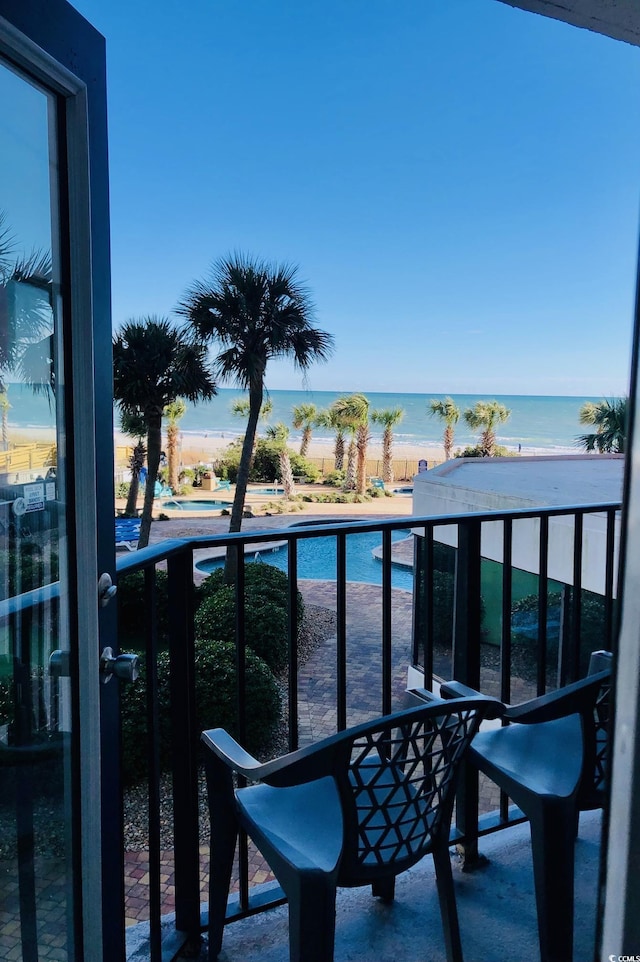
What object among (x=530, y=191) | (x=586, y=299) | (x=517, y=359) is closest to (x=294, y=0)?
(x=530, y=191)

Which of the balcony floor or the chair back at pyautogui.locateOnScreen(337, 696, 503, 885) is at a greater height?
the chair back at pyautogui.locateOnScreen(337, 696, 503, 885)

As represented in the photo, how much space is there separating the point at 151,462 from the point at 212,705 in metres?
8.86

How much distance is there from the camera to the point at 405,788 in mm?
1228

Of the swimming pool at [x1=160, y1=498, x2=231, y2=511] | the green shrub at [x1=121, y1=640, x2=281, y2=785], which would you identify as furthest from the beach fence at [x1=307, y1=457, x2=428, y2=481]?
the green shrub at [x1=121, y1=640, x2=281, y2=785]

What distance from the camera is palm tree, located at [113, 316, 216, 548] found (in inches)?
533

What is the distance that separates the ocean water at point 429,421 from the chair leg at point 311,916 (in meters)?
32.7

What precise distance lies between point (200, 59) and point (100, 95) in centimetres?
2846

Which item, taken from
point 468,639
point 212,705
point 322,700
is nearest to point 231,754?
point 468,639

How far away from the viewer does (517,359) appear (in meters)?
49.2

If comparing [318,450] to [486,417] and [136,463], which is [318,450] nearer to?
[486,417]

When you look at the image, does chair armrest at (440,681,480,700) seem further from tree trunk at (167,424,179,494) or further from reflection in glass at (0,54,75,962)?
tree trunk at (167,424,179,494)

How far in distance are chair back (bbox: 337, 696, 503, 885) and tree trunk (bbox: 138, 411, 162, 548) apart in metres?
13.0

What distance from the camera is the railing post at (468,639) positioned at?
178cm

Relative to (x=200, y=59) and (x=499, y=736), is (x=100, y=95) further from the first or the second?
(x=200, y=59)
